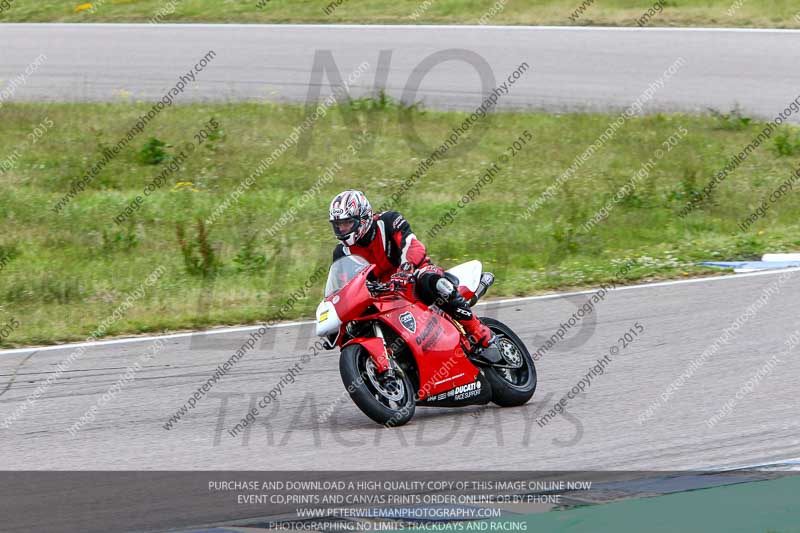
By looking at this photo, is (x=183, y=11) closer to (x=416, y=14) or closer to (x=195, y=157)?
(x=416, y=14)

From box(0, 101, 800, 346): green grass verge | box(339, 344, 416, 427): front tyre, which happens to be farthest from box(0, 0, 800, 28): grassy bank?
box(339, 344, 416, 427): front tyre

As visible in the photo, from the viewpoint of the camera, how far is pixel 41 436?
8.88 metres

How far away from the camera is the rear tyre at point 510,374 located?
352 inches

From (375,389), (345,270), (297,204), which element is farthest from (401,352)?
(297,204)

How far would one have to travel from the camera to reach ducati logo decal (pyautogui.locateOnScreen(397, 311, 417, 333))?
28.0 feet

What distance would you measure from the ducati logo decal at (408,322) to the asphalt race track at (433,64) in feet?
39.1

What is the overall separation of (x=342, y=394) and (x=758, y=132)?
11.5m

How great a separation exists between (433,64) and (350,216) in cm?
1417

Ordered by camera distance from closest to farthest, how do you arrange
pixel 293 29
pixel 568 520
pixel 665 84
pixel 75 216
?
pixel 568 520
pixel 75 216
pixel 665 84
pixel 293 29

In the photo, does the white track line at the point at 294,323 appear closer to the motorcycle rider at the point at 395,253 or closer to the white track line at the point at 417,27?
the motorcycle rider at the point at 395,253

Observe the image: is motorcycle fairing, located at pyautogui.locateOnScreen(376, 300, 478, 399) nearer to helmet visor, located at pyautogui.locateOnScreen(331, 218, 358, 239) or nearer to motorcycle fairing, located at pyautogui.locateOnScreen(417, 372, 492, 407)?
motorcycle fairing, located at pyautogui.locateOnScreen(417, 372, 492, 407)

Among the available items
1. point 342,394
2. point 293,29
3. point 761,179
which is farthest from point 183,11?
point 342,394

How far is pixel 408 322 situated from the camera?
8.57 metres

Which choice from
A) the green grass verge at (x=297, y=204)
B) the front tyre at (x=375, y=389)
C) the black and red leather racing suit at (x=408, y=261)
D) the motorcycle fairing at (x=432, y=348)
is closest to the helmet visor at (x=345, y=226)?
the black and red leather racing suit at (x=408, y=261)
